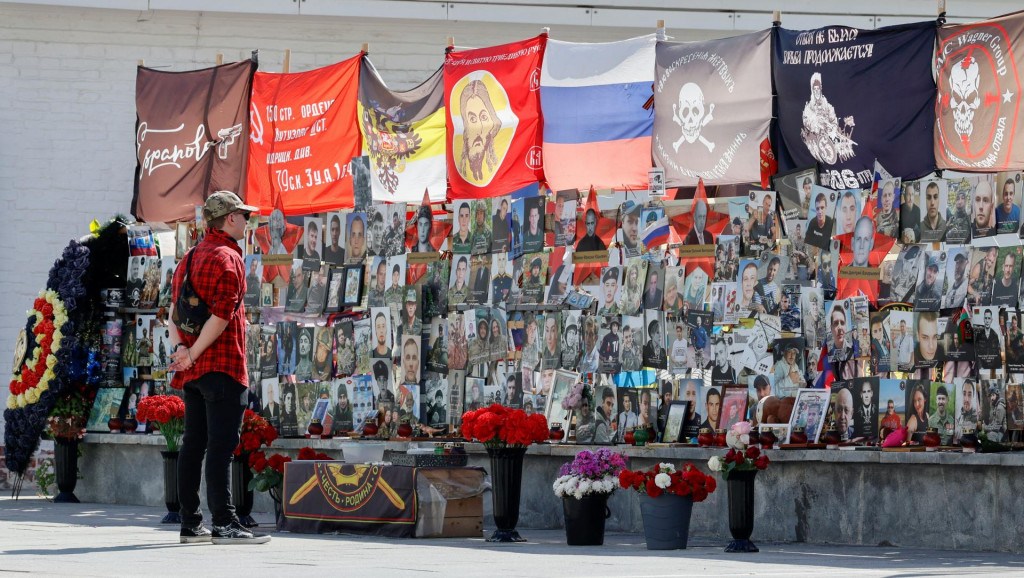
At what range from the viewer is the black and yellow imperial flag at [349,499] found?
31.3ft

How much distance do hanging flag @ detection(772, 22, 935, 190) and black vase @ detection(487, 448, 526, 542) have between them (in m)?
2.68

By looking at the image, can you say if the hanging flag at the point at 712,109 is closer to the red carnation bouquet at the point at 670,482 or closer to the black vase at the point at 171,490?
the red carnation bouquet at the point at 670,482

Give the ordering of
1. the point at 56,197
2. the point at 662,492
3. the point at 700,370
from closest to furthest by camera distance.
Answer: the point at 662,492 < the point at 700,370 < the point at 56,197

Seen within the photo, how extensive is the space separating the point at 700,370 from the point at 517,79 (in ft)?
8.57

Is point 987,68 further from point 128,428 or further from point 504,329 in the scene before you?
point 128,428

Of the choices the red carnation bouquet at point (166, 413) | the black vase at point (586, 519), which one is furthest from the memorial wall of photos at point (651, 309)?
the red carnation bouquet at point (166, 413)

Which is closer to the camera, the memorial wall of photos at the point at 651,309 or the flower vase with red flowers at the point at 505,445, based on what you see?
the memorial wall of photos at the point at 651,309

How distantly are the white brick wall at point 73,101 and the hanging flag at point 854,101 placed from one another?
6354 mm

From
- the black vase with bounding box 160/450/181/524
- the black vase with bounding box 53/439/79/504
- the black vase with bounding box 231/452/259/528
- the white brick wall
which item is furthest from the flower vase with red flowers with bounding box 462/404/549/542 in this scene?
the white brick wall

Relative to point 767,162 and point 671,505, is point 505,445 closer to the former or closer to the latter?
point 671,505

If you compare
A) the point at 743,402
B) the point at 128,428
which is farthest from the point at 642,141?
the point at 128,428

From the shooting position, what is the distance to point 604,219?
11133 millimetres

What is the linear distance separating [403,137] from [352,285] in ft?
4.14

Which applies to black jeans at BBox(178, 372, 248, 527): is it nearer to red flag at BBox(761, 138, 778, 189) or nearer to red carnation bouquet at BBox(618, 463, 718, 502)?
red carnation bouquet at BBox(618, 463, 718, 502)
